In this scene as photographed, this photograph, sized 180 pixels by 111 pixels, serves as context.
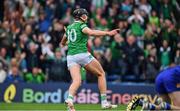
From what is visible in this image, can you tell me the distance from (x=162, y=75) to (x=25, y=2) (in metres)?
14.2

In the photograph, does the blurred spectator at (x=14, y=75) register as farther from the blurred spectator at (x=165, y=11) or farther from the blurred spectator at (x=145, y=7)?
the blurred spectator at (x=165, y=11)

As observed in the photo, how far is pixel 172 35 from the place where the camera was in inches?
931

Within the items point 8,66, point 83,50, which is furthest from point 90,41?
point 83,50

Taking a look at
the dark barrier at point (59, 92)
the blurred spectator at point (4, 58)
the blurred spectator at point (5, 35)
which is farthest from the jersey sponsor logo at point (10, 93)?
the blurred spectator at point (5, 35)

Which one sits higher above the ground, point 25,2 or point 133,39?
point 25,2

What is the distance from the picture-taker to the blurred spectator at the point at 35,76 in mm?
22391

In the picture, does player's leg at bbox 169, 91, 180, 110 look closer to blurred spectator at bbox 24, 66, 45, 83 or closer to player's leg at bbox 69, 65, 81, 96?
player's leg at bbox 69, 65, 81, 96

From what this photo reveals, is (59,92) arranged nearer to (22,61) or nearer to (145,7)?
(22,61)

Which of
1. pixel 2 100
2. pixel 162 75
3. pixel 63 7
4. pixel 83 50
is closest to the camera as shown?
pixel 162 75

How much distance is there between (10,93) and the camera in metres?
21.4

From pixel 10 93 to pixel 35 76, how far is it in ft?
4.59

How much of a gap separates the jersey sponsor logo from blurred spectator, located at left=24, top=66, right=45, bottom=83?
3.32ft

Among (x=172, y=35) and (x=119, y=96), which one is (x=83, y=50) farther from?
(x=172, y=35)

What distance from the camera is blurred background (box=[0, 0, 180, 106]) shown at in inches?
890
